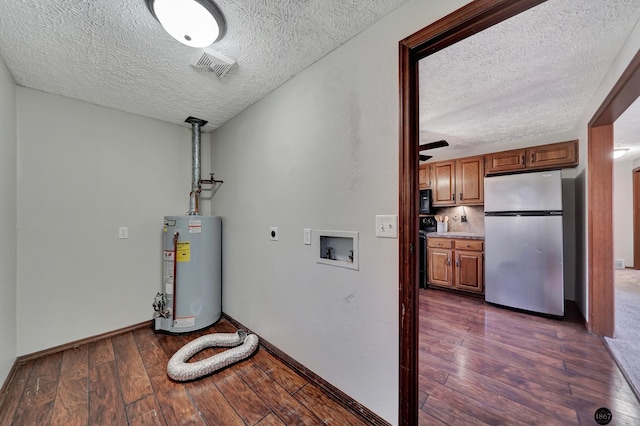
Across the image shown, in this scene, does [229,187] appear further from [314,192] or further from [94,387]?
[94,387]

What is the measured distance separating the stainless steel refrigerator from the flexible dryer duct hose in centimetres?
316

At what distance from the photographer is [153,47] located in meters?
1.61

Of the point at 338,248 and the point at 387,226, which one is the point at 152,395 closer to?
the point at 338,248

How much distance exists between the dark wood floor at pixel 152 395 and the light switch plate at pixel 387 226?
1088mm

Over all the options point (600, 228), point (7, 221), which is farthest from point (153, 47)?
point (600, 228)

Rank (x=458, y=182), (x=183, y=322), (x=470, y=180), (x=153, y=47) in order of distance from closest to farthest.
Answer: (x=153, y=47)
(x=183, y=322)
(x=470, y=180)
(x=458, y=182)

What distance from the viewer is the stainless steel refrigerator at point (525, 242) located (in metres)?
2.95

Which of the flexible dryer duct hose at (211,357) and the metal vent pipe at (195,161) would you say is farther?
the metal vent pipe at (195,161)

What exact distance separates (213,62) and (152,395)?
2.30 metres

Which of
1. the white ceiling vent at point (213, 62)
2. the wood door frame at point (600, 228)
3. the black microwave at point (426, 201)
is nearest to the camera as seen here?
the white ceiling vent at point (213, 62)

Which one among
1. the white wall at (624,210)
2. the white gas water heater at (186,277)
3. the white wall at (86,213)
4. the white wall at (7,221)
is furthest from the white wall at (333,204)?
the white wall at (624,210)

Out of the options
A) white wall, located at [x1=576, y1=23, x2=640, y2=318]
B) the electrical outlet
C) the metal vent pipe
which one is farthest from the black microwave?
the electrical outlet

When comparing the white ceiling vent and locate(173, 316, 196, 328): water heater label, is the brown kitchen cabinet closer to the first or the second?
→ locate(173, 316, 196, 328): water heater label

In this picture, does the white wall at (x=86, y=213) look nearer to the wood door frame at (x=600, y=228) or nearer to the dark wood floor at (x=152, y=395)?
the dark wood floor at (x=152, y=395)
